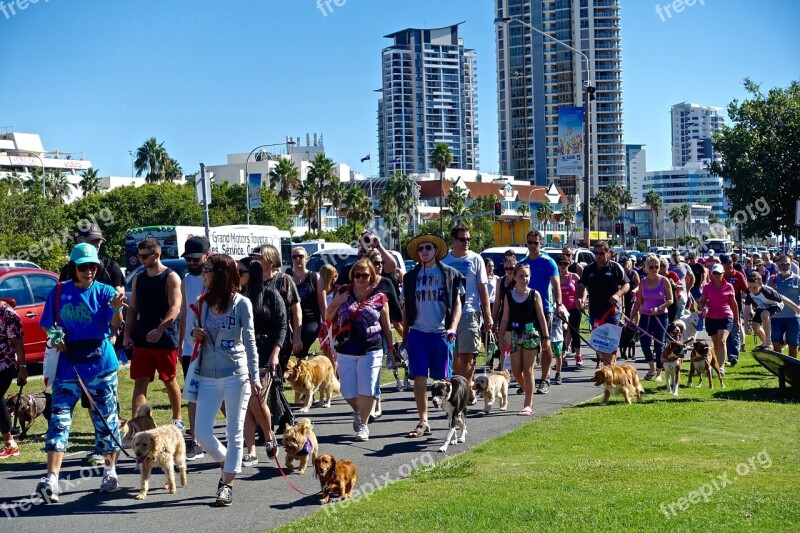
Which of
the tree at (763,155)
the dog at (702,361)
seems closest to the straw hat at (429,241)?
the dog at (702,361)

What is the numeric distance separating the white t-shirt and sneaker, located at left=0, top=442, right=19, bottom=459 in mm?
5004

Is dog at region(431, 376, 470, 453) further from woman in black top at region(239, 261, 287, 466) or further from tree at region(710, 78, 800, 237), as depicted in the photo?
tree at region(710, 78, 800, 237)

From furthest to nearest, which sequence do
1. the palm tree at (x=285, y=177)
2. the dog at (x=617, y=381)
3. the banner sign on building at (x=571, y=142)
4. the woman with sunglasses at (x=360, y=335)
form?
1. the palm tree at (x=285, y=177)
2. the banner sign on building at (x=571, y=142)
3. the dog at (x=617, y=381)
4. the woman with sunglasses at (x=360, y=335)

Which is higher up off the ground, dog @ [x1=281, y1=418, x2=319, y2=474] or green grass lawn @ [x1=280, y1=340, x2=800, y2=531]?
dog @ [x1=281, y1=418, x2=319, y2=474]

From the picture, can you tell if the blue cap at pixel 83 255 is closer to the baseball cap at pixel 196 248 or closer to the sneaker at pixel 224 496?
the baseball cap at pixel 196 248

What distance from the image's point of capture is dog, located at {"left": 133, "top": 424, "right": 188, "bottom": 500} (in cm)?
720

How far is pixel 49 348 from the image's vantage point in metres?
7.37

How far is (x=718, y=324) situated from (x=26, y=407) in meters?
11.0

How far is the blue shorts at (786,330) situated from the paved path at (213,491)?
6.98 metres

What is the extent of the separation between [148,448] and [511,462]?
3.20 m

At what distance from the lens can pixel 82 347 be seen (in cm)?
737

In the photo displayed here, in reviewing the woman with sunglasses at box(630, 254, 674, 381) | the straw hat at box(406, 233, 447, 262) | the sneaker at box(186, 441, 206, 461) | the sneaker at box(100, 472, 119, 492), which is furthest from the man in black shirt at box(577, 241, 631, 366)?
the sneaker at box(100, 472, 119, 492)

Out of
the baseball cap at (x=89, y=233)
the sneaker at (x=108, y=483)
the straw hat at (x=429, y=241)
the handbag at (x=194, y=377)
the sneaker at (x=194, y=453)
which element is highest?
the baseball cap at (x=89, y=233)

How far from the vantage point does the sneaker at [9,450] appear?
9047 millimetres
